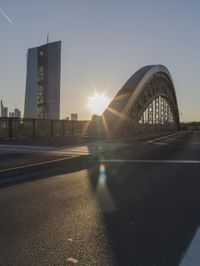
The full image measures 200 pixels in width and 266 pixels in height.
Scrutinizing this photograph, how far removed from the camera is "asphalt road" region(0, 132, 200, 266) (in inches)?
160

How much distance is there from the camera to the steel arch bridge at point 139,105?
134 feet

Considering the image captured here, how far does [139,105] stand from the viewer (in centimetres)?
5212

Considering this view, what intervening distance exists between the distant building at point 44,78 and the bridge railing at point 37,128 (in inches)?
2432

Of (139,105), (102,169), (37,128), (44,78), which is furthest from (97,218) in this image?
(44,78)

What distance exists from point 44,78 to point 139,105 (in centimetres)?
5929

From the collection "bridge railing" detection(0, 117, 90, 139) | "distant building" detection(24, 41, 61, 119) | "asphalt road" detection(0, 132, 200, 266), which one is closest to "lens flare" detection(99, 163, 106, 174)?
"asphalt road" detection(0, 132, 200, 266)

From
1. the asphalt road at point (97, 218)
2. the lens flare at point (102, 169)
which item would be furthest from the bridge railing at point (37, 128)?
the asphalt road at point (97, 218)

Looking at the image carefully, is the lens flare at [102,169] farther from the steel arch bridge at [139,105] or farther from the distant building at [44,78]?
the distant building at [44,78]

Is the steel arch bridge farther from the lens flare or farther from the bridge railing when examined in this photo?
the lens flare

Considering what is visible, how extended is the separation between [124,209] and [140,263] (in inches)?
97.4

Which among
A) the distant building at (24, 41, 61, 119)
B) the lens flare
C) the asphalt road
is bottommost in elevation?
the lens flare

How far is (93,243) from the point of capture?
14.6 feet

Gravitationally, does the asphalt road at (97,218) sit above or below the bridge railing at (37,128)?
below

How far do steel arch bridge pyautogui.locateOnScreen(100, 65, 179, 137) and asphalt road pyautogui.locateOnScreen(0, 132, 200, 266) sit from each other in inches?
1113
